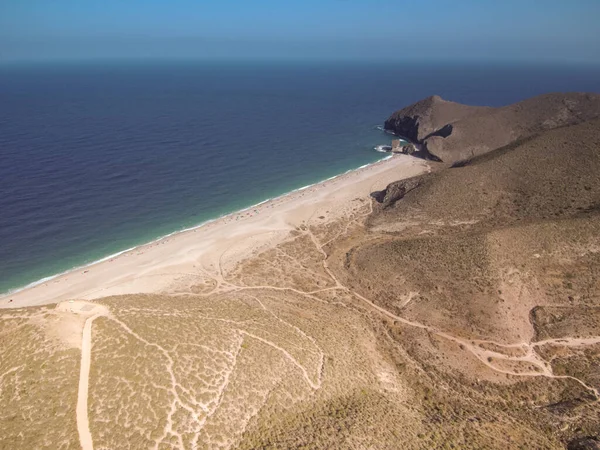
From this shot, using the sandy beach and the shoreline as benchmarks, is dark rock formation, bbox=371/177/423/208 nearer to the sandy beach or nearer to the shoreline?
the sandy beach

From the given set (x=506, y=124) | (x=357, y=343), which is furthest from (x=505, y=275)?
(x=506, y=124)

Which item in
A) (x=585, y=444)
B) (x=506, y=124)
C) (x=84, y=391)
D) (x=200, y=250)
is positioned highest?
(x=506, y=124)

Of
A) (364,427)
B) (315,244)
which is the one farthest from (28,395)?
(315,244)

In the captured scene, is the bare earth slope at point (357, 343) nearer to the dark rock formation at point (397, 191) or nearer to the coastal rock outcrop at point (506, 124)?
Result: the dark rock formation at point (397, 191)

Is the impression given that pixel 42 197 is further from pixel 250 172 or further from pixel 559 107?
pixel 559 107

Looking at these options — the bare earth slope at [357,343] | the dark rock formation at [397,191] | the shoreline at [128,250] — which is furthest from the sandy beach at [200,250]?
the dark rock formation at [397,191]

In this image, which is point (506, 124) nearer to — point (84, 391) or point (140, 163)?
point (140, 163)

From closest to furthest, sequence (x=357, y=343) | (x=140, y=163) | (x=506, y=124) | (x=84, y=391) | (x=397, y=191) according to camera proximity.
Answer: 1. (x=84, y=391)
2. (x=357, y=343)
3. (x=397, y=191)
4. (x=140, y=163)
5. (x=506, y=124)
